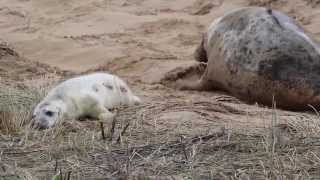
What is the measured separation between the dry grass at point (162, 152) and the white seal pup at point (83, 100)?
0.87ft

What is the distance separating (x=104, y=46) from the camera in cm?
925

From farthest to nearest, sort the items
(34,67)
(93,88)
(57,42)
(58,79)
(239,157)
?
(57,42) → (34,67) → (58,79) → (93,88) → (239,157)

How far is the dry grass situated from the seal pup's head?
105 millimetres

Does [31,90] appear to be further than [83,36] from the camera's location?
No

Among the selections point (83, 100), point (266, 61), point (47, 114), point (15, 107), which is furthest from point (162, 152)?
point (266, 61)

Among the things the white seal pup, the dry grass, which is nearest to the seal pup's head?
the white seal pup

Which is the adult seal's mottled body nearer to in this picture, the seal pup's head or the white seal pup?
the white seal pup

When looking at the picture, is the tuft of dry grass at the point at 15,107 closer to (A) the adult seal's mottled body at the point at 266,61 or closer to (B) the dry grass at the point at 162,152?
(B) the dry grass at the point at 162,152

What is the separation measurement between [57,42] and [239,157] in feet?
17.2

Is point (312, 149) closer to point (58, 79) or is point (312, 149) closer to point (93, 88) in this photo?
point (93, 88)

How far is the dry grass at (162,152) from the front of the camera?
431 cm

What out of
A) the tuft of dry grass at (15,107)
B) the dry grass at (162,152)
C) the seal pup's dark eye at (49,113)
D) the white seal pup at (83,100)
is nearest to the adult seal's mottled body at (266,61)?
the white seal pup at (83,100)

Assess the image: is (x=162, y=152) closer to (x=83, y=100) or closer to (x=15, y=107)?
(x=15, y=107)

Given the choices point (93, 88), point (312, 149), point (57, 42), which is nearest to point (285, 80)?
point (93, 88)
